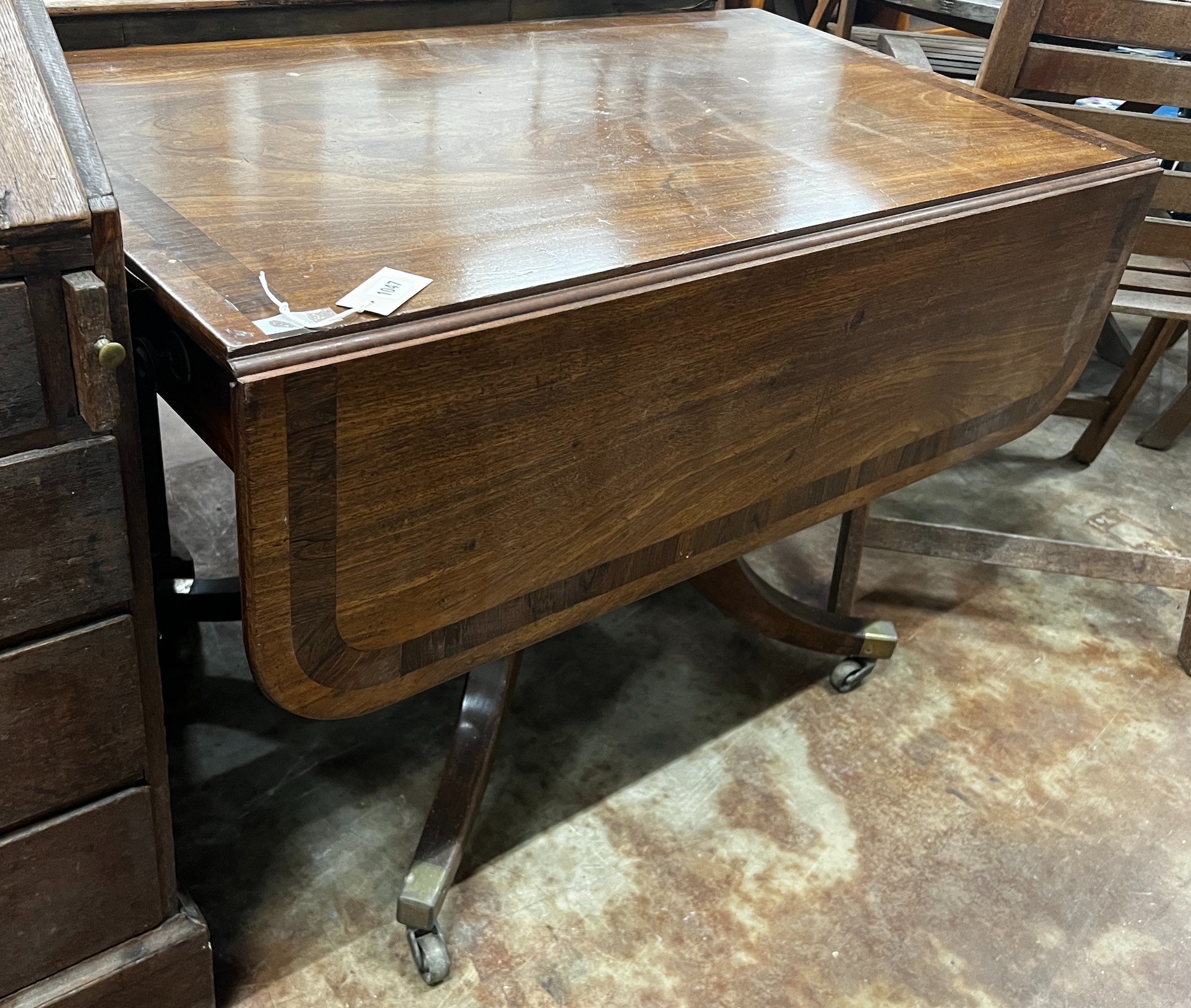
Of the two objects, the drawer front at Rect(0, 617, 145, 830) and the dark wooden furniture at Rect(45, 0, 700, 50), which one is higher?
the dark wooden furniture at Rect(45, 0, 700, 50)

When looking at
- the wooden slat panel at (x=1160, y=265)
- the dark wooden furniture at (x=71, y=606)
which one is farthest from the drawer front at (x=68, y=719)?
the wooden slat panel at (x=1160, y=265)

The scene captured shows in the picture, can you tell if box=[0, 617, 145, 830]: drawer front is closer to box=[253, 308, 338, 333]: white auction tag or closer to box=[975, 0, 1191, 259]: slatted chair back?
box=[253, 308, 338, 333]: white auction tag

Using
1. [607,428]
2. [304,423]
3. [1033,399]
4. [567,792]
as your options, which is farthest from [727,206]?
[567,792]

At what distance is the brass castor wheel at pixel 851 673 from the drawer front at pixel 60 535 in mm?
1065

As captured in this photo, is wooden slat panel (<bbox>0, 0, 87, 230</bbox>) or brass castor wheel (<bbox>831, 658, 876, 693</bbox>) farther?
brass castor wheel (<bbox>831, 658, 876, 693</bbox>)

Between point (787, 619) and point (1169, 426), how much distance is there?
117 cm

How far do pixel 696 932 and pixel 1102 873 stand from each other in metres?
0.52

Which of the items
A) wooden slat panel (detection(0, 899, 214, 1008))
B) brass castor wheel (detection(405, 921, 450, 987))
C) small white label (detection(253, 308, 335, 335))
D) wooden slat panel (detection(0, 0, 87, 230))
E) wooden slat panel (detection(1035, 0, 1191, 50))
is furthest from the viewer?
wooden slat panel (detection(1035, 0, 1191, 50))

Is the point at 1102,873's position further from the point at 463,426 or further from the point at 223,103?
the point at 223,103

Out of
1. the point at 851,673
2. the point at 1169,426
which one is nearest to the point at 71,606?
the point at 851,673

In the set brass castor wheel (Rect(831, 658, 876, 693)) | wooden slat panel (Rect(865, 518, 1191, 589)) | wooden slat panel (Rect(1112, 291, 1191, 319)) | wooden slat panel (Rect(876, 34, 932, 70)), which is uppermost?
wooden slat panel (Rect(876, 34, 932, 70))

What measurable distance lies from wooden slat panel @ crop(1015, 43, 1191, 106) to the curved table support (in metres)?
0.77

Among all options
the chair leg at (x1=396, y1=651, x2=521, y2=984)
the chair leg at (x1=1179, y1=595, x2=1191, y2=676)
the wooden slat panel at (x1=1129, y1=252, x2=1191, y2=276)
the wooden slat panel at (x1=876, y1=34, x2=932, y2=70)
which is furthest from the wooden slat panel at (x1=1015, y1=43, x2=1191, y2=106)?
the chair leg at (x1=396, y1=651, x2=521, y2=984)

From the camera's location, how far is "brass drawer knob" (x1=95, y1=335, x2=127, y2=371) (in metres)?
0.73
